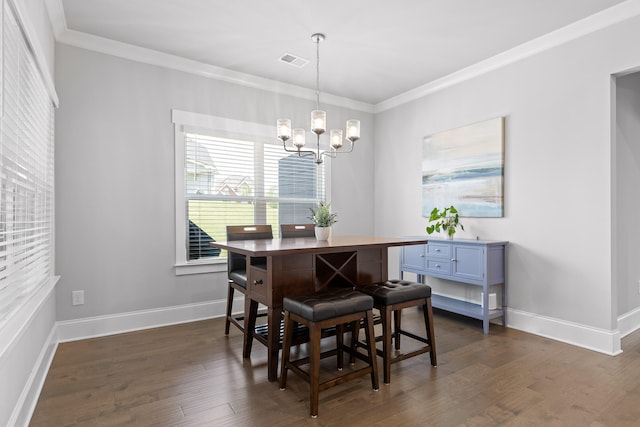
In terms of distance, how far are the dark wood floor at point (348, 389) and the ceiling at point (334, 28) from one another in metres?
2.69

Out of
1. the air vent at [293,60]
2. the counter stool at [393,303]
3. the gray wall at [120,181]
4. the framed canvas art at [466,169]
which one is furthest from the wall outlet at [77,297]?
the framed canvas art at [466,169]

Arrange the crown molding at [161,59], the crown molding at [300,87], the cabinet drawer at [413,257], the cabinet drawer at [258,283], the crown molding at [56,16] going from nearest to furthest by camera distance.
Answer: the cabinet drawer at [258,283], the crown molding at [56,16], the crown molding at [300,87], the crown molding at [161,59], the cabinet drawer at [413,257]

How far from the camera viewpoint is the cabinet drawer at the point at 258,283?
252 centimetres

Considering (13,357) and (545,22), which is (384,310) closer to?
(13,357)

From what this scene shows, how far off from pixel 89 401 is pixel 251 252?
4.27 ft

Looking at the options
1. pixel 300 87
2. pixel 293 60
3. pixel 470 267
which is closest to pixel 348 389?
pixel 470 267

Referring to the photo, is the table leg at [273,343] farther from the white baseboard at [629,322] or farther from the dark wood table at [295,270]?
the white baseboard at [629,322]

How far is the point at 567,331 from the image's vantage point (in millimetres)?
3137

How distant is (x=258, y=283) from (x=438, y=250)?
210 cm

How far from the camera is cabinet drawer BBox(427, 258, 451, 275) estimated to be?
147 inches

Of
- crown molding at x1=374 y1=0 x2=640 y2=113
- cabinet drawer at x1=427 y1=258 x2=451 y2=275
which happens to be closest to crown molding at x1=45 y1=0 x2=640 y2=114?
crown molding at x1=374 y1=0 x2=640 y2=113

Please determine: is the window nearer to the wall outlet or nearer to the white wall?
the wall outlet

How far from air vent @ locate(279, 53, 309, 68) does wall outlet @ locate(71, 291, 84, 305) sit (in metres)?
2.90

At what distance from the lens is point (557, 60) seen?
323cm
